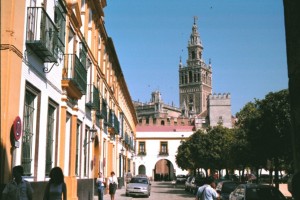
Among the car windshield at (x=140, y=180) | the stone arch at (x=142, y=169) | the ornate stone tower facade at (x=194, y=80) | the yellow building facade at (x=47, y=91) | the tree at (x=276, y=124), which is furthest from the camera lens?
the ornate stone tower facade at (x=194, y=80)

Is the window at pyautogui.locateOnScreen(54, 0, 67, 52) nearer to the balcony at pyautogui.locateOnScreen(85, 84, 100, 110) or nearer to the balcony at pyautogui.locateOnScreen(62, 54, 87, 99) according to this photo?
the balcony at pyautogui.locateOnScreen(62, 54, 87, 99)

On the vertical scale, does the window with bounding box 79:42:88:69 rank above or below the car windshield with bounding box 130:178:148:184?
above

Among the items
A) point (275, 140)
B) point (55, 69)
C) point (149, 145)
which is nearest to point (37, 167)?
point (55, 69)

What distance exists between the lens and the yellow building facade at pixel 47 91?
9477 mm

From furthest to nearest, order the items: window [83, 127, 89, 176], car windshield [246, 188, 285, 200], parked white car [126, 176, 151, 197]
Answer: parked white car [126, 176, 151, 197] → window [83, 127, 89, 176] → car windshield [246, 188, 285, 200]

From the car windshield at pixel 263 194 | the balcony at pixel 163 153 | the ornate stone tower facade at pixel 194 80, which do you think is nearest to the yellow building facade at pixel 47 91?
the car windshield at pixel 263 194

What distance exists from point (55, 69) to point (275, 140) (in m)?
12.6

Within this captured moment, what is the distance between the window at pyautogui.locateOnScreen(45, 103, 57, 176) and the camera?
13.3m

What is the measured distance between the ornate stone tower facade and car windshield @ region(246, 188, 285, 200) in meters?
158

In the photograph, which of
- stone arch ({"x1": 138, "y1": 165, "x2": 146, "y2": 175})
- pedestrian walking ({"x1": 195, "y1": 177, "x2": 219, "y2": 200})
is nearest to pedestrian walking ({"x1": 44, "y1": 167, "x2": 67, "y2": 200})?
pedestrian walking ({"x1": 195, "y1": 177, "x2": 219, "y2": 200})

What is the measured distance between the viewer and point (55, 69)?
1373 cm

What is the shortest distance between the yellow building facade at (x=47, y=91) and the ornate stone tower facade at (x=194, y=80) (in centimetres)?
15354

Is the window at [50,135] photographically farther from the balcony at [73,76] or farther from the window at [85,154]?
the window at [85,154]

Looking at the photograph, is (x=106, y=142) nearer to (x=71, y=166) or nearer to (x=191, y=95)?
(x=71, y=166)
